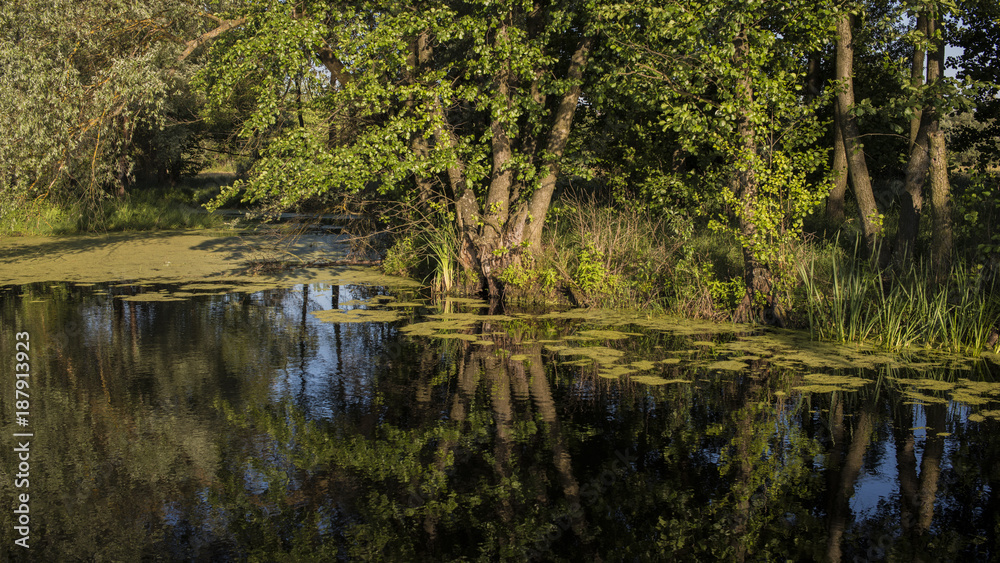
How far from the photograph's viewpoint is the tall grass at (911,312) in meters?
8.59

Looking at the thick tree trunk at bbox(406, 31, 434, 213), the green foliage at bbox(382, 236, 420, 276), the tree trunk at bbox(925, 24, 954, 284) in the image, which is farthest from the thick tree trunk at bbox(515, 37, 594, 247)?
the tree trunk at bbox(925, 24, 954, 284)

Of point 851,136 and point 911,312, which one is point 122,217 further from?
point 911,312

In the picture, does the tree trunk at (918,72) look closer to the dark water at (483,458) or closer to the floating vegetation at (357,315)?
the dark water at (483,458)

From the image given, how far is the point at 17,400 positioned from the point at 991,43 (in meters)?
18.6

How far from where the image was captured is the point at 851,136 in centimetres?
970

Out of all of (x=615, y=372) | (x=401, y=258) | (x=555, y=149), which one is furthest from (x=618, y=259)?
(x=401, y=258)

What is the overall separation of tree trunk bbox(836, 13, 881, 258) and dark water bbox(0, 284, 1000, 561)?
2.46 meters

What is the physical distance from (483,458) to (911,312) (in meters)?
5.89

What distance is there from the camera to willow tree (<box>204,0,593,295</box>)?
35.4 feet

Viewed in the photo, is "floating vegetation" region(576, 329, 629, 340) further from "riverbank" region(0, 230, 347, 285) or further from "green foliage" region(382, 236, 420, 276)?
"riverbank" region(0, 230, 347, 285)

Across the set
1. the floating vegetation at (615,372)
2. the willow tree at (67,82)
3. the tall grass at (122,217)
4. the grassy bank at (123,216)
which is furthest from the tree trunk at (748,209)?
the tall grass at (122,217)

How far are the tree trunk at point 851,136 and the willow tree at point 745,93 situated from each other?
Result: 0.25 m

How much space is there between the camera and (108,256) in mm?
16766

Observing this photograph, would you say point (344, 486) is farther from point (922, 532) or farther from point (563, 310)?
point (563, 310)
